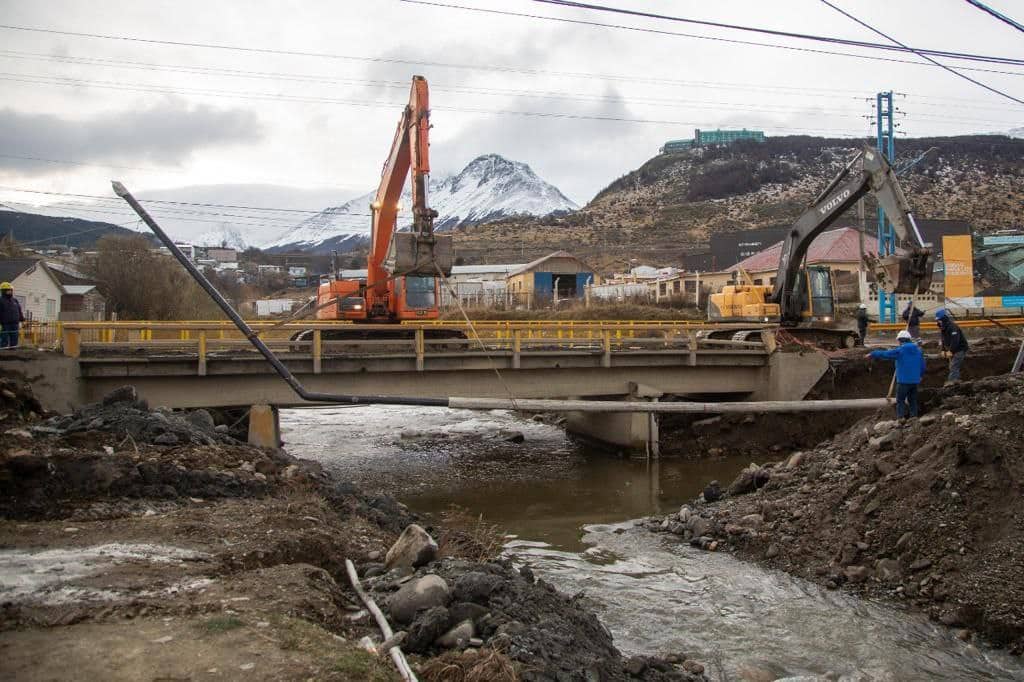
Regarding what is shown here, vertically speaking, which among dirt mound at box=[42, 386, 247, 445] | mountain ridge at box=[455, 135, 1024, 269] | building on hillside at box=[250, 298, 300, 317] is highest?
mountain ridge at box=[455, 135, 1024, 269]

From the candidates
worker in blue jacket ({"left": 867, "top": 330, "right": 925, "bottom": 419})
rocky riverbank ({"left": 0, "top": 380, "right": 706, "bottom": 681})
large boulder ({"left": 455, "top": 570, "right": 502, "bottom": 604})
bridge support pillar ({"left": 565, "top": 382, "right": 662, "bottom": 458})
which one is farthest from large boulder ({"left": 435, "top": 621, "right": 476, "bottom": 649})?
bridge support pillar ({"left": 565, "top": 382, "right": 662, "bottom": 458})

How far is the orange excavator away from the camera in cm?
1306

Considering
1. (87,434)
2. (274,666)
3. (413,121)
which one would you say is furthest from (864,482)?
(413,121)

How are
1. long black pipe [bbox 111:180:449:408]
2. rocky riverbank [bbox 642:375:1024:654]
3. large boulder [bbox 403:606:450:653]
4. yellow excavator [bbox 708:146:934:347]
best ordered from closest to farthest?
1. large boulder [bbox 403:606:450:653]
2. rocky riverbank [bbox 642:375:1024:654]
3. long black pipe [bbox 111:180:449:408]
4. yellow excavator [bbox 708:146:934:347]

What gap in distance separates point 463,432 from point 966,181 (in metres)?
89.4

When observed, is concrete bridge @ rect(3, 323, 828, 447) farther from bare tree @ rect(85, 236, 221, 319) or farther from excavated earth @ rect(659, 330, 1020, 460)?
bare tree @ rect(85, 236, 221, 319)

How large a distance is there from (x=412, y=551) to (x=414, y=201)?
8.71 meters

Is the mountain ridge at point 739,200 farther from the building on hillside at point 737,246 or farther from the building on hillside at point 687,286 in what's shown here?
the building on hillside at point 687,286

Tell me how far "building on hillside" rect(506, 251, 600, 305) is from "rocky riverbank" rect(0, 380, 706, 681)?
47.8m

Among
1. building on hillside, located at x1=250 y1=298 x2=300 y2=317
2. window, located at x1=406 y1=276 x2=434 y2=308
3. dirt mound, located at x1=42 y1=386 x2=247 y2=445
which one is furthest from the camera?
building on hillside, located at x1=250 y1=298 x2=300 y2=317

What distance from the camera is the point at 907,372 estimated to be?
37.3 feet

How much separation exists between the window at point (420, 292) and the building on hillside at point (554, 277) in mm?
36297

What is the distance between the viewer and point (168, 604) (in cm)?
533

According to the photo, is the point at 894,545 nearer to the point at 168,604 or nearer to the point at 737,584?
the point at 737,584
